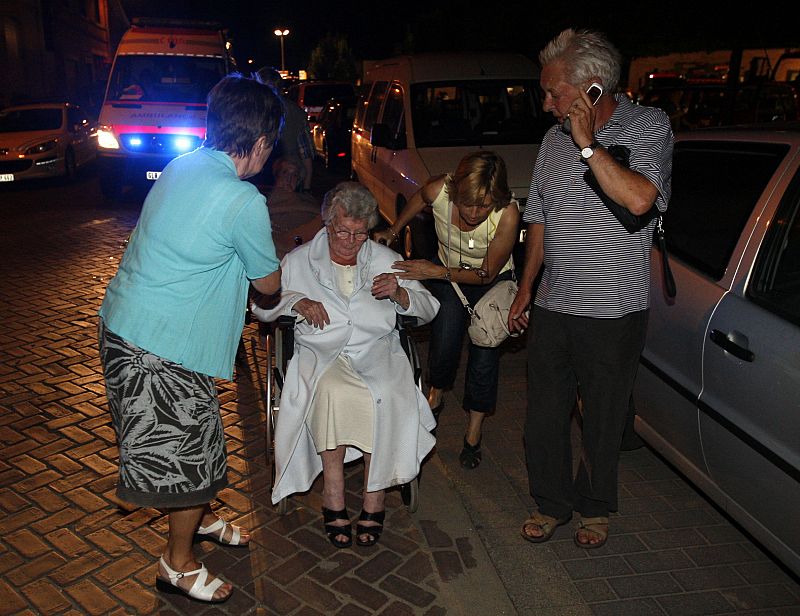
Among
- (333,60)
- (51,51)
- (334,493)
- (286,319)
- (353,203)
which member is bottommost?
(334,493)

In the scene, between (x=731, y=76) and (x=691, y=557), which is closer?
(x=691, y=557)

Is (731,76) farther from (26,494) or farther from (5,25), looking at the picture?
(5,25)

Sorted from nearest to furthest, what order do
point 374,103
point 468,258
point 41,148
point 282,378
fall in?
point 282,378, point 468,258, point 374,103, point 41,148

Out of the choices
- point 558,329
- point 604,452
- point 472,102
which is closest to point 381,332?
point 558,329

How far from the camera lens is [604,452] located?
349 cm

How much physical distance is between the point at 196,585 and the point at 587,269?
2.09 metres

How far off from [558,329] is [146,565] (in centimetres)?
214

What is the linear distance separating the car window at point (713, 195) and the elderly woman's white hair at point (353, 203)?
5.17 ft

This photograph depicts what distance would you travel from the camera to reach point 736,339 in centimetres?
314

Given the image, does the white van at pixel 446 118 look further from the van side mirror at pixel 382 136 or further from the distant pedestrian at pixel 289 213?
the distant pedestrian at pixel 289 213

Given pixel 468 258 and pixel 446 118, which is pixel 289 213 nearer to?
pixel 468 258

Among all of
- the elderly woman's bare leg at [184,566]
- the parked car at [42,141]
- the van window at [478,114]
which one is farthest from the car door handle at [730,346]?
the parked car at [42,141]

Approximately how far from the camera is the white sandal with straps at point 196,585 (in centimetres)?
320

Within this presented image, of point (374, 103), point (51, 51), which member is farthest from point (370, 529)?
point (51, 51)
